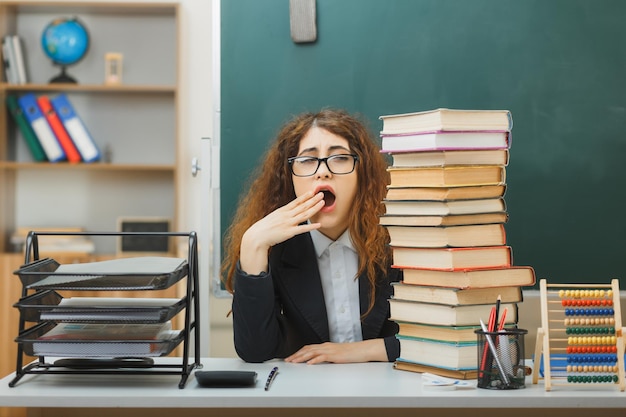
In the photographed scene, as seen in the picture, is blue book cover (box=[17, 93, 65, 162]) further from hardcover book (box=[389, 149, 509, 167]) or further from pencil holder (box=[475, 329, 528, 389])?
pencil holder (box=[475, 329, 528, 389])

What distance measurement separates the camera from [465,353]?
4.77 ft

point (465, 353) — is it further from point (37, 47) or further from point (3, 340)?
point (37, 47)

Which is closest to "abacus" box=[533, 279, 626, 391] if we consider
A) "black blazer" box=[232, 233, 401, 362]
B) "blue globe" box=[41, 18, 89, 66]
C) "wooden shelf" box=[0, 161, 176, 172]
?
"black blazer" box=[232, 233, 401, 362]

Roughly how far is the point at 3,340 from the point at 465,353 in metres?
3.35

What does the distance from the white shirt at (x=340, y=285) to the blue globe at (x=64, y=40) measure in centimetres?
286

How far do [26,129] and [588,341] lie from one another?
11.8ft

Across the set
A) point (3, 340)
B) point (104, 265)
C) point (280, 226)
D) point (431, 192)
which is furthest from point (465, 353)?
point (3, 340)

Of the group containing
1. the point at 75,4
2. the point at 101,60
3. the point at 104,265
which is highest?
the point at 75,4

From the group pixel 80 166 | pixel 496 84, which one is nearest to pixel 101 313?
pixel 496 84

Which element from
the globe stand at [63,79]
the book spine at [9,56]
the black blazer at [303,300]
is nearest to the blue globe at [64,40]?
the globe stand at [63,79]

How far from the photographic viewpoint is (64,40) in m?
A: 4.35

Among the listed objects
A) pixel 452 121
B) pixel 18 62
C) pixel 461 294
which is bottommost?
pixel 461 294

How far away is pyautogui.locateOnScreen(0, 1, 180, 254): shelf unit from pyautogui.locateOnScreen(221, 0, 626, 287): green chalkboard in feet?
5.38

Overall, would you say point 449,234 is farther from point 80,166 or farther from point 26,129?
point 26,129
